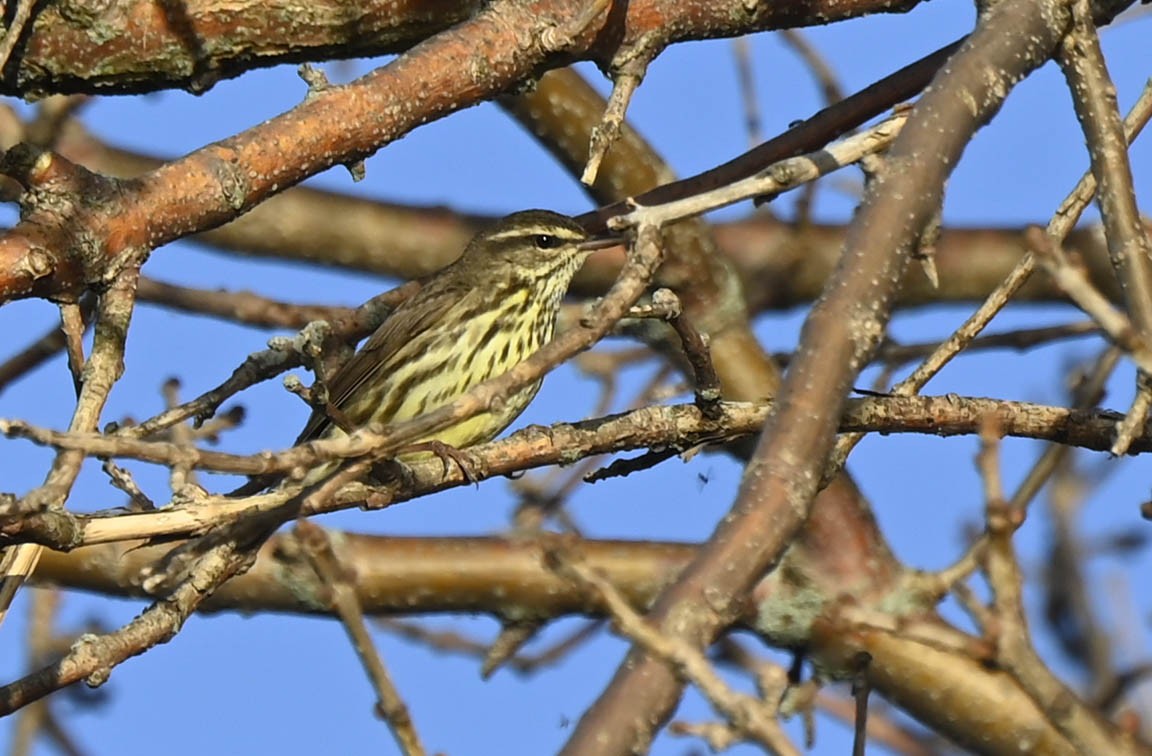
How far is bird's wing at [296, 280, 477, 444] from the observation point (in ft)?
23.1

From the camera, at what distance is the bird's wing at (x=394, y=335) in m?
7.03

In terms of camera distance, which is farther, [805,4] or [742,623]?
[742,623]

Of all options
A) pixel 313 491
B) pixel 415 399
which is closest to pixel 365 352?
pixel 415 399

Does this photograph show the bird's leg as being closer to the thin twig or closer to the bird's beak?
the thin twig

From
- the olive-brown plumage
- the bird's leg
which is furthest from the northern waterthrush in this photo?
the bird's leg

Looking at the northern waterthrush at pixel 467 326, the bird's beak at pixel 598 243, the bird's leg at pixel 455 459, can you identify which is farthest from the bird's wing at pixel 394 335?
the bird's leg at pixel 455 459

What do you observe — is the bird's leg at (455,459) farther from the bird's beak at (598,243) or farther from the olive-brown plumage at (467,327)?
the olive-brown plumage at (467,327)

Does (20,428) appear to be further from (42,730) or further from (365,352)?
(365,352)

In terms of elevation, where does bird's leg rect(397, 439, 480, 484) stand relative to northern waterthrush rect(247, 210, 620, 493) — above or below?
below

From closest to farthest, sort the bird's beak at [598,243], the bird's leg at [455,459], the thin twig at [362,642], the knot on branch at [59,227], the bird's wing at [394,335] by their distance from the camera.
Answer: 1. the thin twig at [362,642]
2. the knot on branch at [59,227]
3. the bird's leg at [455,459]
4. the bird's beak at [598,243]
5. the bird's wing at [394,335]

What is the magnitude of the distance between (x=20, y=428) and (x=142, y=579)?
96cm

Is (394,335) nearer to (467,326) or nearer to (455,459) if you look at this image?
(467,326)

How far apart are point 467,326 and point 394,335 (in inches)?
10.6

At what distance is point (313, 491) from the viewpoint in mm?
3113
